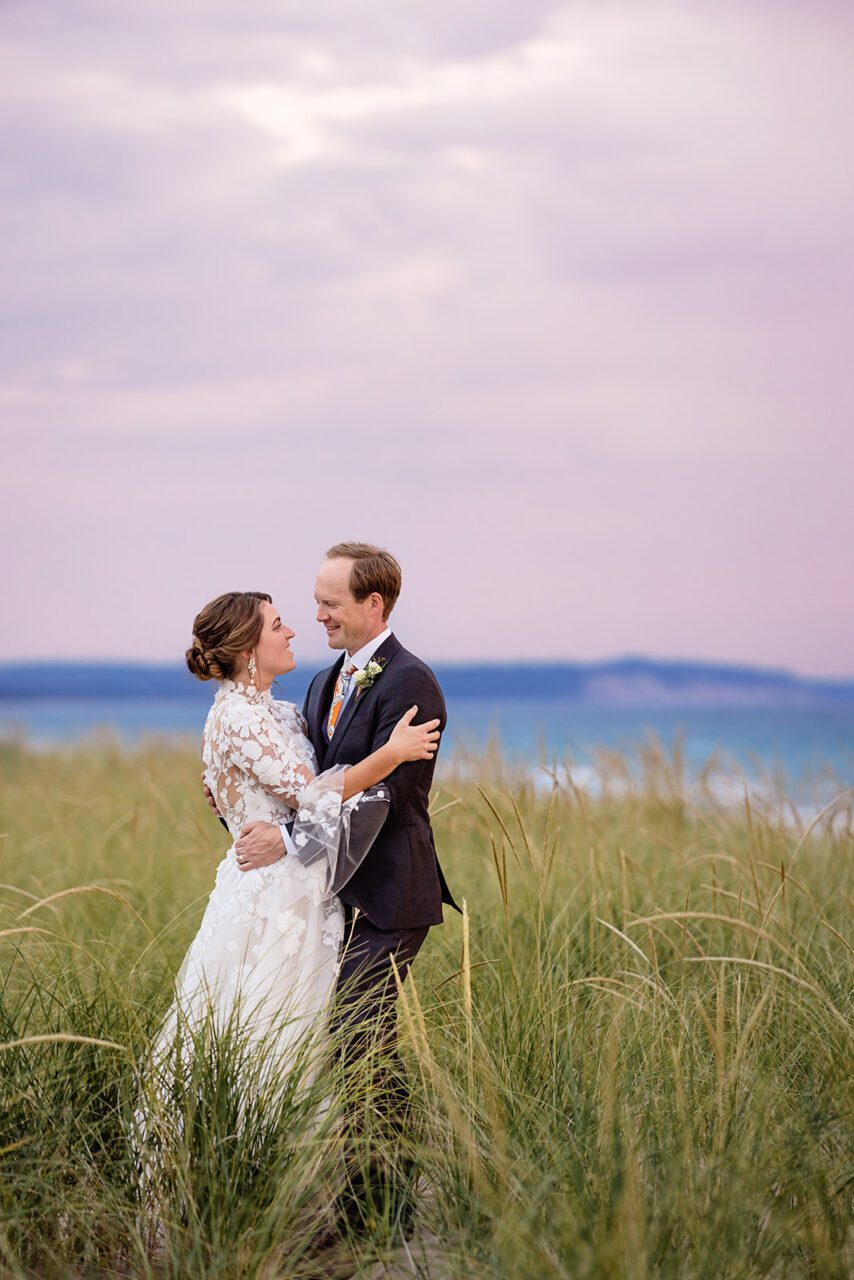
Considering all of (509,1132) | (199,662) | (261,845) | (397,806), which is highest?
(199,662)

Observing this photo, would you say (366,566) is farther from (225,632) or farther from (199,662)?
(199,662)

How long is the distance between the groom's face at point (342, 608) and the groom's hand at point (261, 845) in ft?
2.12

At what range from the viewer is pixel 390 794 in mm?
4160

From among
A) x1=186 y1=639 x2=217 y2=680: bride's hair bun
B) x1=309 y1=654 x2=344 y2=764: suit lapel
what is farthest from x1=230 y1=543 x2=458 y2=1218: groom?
x1=186 y1=639 x2=217 y2=680: bride's hair bun

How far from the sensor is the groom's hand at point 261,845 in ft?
13.8

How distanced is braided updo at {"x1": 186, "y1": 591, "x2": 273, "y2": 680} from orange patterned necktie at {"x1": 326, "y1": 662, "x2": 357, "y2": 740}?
1.06 ft

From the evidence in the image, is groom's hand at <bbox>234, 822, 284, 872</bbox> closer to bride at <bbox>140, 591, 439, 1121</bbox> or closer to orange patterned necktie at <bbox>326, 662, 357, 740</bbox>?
bride at <bbox>140, 591, 439, 1121</bbox>

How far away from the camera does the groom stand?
4.16 meters

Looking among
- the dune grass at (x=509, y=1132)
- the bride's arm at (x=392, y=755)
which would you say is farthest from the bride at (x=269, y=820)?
the dune grass at (x=509, y=1132)

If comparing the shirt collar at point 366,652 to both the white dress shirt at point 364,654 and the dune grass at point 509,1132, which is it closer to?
the white dress shirt at point 364,654

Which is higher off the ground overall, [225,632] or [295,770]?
[225,632]

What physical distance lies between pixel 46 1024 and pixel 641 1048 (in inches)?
71.8

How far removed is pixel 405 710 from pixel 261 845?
2.12ft

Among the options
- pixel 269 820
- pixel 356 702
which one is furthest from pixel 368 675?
pixel 269 820
